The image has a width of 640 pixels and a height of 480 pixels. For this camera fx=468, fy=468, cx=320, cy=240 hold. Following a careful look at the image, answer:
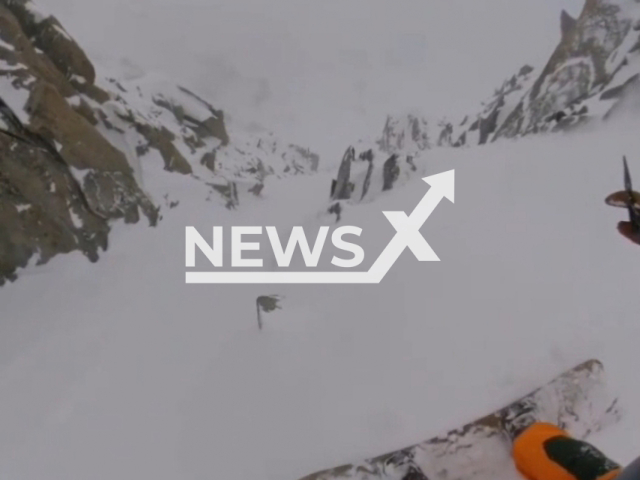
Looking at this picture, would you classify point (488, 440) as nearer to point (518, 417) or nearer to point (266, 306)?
point (518, 417)

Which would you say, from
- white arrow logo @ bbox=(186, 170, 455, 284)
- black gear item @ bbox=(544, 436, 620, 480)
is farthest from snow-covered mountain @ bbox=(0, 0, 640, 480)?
black gear item @ bbox=(544, 436, 620, 480)

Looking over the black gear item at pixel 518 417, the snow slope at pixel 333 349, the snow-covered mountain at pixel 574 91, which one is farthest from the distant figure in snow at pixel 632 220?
the snow-covered mountain at pixel 574 91

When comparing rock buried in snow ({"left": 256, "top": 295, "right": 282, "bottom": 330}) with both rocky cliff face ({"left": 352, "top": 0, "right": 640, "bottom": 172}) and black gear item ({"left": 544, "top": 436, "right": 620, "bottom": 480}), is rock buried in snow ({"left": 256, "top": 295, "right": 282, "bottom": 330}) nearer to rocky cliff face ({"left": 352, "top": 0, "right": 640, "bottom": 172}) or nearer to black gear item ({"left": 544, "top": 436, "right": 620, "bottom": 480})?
black gear item ({"left": 544, "top": 436, "right": 620, "bottom": 480})

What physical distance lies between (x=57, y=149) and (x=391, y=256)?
10.4 m

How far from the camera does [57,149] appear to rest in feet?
45.0

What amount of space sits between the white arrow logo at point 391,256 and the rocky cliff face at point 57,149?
3934mm

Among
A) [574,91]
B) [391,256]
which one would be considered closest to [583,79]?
[574,91]

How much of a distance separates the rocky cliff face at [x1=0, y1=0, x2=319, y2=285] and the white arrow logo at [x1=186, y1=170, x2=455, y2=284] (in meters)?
3.93

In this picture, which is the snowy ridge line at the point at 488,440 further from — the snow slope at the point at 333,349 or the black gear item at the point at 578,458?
the black gear item at the point at 578,458

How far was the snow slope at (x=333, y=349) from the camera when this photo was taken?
5805mm

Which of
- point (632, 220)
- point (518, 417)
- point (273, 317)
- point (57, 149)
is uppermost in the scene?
point (57, 149)

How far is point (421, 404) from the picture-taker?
5.77 metres

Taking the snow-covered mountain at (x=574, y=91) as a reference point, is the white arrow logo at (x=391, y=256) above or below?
below

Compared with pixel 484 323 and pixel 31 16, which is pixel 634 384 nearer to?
pixel 484 323
